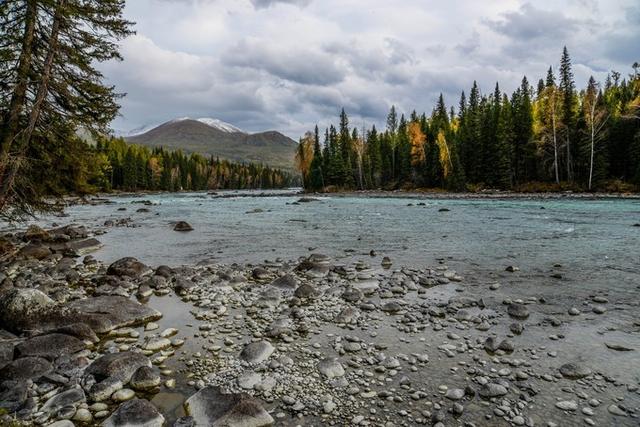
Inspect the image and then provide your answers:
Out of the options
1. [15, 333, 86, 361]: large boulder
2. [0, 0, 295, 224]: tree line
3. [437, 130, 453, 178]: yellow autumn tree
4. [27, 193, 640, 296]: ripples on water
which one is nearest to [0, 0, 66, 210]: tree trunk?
[0, 0, 295, 224]: tree line

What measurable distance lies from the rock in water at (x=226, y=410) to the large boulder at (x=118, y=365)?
4.24 feet

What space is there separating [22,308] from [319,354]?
6.11 m

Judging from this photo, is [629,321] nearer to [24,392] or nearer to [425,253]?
[425,253]

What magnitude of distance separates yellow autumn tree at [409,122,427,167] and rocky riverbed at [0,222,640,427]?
69.0 metres

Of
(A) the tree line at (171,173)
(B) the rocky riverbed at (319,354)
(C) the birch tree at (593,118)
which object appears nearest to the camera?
(B) the rocky riverbed at (319,354)

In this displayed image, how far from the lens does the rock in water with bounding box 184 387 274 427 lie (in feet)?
13.9

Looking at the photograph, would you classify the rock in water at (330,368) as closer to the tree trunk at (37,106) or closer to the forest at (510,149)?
the tree trunk at (37,106)

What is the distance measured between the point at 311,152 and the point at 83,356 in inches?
3536

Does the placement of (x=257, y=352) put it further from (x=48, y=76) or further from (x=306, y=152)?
(x=306, y=152)

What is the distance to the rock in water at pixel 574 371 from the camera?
206 inches

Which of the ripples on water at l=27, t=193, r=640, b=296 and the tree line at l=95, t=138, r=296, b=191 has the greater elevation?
the tree line at l=95, t=138, r=296, b=191

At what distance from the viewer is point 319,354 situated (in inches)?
241

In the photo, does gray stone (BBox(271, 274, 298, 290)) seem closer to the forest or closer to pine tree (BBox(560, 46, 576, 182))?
the forest

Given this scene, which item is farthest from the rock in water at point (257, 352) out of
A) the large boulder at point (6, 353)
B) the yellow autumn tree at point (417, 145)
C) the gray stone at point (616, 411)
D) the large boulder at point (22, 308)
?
the yellow autumn tree at point (417, 145)
